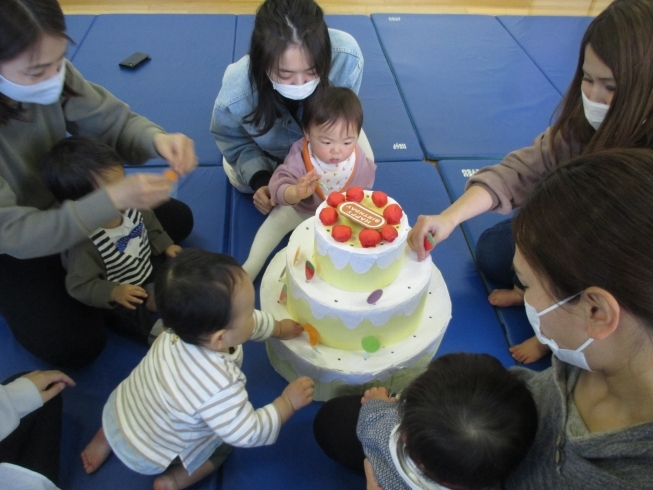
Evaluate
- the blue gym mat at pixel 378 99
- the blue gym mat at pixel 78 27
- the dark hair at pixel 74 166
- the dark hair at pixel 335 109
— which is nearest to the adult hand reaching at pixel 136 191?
the dark hair at pixel 74 166

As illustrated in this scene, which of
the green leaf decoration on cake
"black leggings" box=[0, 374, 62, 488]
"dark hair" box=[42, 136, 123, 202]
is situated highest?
"dark hair" box=[42, 136, 123, 202]

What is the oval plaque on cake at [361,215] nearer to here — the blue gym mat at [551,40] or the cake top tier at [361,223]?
the cake top tier at [361,223]

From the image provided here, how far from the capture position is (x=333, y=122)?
51.1 inches

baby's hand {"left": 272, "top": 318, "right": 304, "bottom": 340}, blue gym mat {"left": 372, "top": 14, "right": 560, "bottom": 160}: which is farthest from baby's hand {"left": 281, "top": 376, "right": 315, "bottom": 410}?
blue gym mat {"left": 372, "top": 14, "right": 560, "bottom": 160}

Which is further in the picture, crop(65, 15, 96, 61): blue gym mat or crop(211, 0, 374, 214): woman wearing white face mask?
crop(65, 15, 96, 61): blue gym mat

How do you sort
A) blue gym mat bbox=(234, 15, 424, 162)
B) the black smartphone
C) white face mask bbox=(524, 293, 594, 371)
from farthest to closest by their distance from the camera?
the black smartphone
blue gym mat bbox=(234, 15, 424, 162)
white face mask bbox=(524, 293, 594, 371)

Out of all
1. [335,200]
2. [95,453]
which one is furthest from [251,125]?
[95,453]

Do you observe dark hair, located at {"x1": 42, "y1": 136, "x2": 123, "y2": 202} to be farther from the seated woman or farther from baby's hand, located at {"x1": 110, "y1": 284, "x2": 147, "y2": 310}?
the seated woman

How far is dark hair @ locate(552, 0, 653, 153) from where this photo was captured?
93cm

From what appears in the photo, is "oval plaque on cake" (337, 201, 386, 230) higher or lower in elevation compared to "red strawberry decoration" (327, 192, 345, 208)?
higher

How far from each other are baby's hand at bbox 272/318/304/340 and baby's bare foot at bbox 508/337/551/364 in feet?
2.13

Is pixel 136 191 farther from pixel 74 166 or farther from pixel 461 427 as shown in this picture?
pixel 461 427

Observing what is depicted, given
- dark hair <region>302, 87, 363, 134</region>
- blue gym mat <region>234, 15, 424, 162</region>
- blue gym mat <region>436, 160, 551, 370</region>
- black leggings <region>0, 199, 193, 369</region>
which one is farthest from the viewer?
blue gym mat <region>234, 15, 424, 162</region>

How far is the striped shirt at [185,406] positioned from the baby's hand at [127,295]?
0.25 meters
